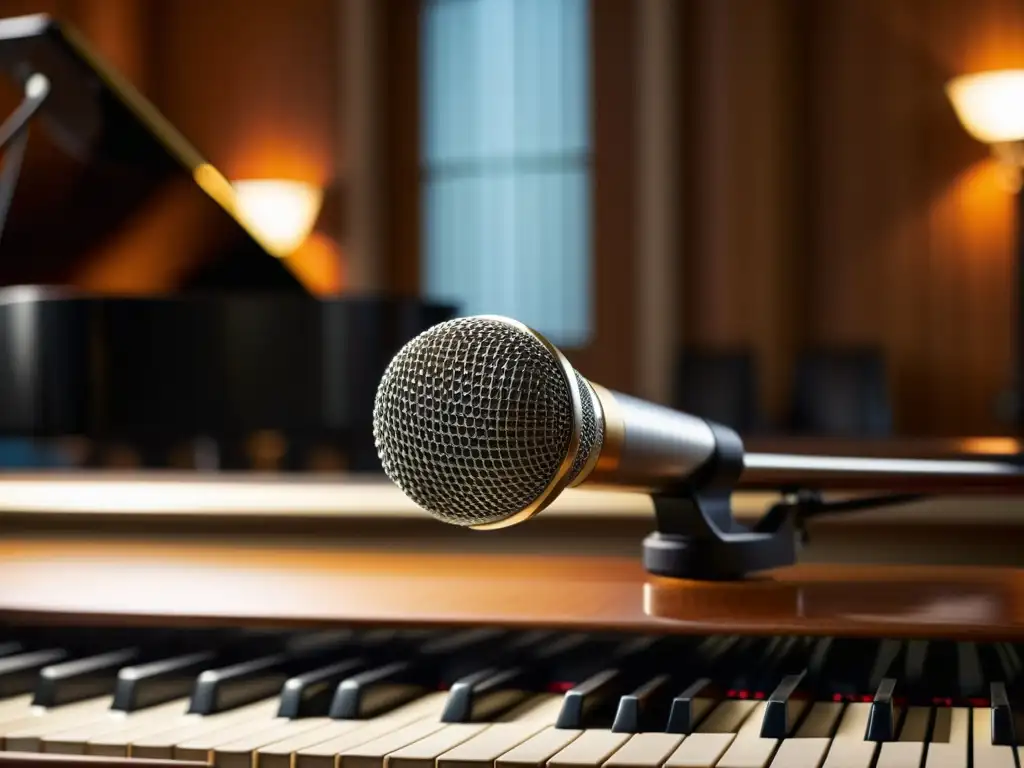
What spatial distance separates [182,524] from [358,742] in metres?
0.77

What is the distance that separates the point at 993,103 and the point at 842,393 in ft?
4.39

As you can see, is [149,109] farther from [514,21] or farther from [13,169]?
[514,21]

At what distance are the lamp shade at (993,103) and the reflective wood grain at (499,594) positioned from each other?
419 cm

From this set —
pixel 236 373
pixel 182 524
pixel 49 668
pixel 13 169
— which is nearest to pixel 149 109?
pixel 13 169

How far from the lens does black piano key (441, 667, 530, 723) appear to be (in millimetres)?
1031

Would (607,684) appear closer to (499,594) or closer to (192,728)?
(499,594)

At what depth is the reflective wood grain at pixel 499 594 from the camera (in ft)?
3.50

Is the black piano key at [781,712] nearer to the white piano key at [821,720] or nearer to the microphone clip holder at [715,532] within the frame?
the white piano key at [821,720]

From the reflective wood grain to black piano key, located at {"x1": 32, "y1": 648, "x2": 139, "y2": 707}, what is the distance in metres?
0.04

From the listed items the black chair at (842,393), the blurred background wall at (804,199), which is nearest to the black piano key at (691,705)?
the black chair at (842,393)

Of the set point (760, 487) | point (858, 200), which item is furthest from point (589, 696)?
point (858, 200)

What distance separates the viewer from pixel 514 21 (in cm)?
663

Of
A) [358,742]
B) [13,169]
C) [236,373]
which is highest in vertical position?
[13,169]

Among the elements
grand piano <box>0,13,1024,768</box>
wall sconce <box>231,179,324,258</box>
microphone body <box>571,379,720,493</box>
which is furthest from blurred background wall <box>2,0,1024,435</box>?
microphone body <box>571,379,720,493</box>
